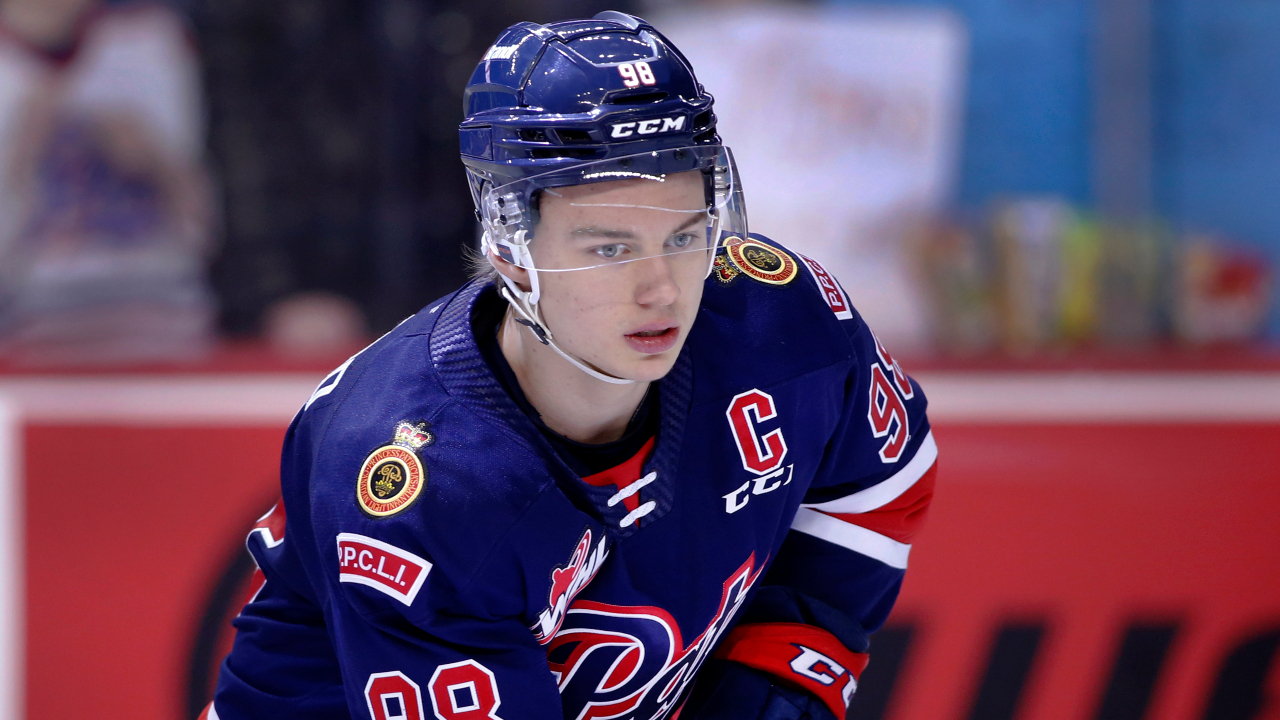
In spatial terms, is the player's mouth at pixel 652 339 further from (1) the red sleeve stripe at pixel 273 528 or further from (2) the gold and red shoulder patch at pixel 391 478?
(1) the red sleeve stripe at pixel 273 528

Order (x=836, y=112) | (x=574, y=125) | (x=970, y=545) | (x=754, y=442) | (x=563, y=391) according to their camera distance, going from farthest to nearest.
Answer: (x=836, y=112), (x=970, y=545), (x=754, y=442), (x=563, y=391), (x=574, y=125)

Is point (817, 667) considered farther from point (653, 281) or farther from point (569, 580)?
point (653, 281)

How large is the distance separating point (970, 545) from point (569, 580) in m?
1.42

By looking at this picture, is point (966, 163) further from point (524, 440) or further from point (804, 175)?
point (524, 440)

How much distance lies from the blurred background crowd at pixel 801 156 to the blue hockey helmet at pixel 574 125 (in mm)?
1408

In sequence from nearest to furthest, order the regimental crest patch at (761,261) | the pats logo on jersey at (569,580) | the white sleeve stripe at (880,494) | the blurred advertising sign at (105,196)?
the pats logo on jersey at (569,580) → the regimental crest patch at (761,261) → the white sleeve stripe at (880,494) → the blurred advertising sign at (105,196)

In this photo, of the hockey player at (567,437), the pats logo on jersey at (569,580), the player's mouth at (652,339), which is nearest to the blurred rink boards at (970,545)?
the hockey player at (567,437)

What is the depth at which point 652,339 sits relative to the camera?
4.18ft

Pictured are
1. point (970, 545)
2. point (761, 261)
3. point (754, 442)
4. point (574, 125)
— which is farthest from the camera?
point (970, 545)

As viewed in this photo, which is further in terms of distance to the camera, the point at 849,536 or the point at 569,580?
the point at 849,536

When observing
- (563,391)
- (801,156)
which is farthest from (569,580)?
Answer: (801,156)

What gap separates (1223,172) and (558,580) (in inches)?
80.0

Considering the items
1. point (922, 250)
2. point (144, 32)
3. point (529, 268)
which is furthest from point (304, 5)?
point (529, 268)

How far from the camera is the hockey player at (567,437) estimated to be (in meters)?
1.26
